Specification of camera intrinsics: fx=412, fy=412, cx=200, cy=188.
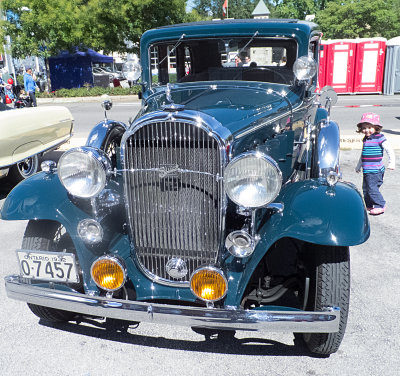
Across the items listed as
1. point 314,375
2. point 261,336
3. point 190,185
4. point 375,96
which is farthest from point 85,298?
point 375,96

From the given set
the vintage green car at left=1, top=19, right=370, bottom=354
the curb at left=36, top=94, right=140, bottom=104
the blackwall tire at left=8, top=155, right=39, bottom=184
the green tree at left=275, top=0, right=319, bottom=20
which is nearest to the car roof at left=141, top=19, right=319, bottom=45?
Result: the vintage green car at left=1, top=19, right=370, bottom=354

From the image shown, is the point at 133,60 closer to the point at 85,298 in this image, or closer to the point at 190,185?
the point at 190,185

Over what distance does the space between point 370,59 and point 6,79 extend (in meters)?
15.6

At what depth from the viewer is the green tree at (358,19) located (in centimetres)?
2564

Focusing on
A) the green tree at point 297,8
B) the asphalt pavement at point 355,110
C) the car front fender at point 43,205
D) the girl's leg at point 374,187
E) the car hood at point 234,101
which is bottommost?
the asphalt pavement at point 355,110

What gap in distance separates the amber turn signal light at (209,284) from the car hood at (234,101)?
0.80 metres

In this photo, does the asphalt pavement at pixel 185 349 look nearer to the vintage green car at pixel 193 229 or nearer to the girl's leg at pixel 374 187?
the vintage green car at pixel 193 229

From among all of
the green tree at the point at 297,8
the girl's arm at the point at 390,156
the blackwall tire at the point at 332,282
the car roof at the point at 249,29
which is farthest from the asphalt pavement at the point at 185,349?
the green tree at the point at 297,8

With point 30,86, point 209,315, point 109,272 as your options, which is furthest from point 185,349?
point 30,86

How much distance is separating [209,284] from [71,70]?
79.1ft

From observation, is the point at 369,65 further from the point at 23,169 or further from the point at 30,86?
the point at 23,169

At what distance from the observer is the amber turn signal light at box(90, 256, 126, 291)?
236 cm

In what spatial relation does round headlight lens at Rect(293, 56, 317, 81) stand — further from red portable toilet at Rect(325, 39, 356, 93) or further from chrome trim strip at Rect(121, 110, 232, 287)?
red portable toilet at Rect(325, 39, 356, 93)

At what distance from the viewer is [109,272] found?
2379 millimetres
